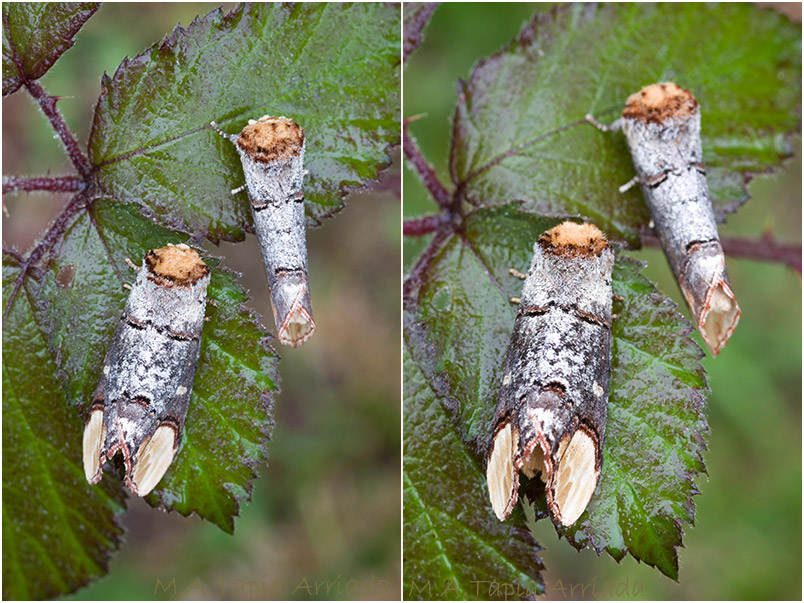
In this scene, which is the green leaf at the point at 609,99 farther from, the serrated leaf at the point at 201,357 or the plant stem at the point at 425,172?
the serrated leaf at the point at 201,357

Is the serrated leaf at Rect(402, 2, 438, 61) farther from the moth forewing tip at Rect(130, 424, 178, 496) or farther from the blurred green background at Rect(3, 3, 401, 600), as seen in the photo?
the moth forewing tip at Rect(130, 424, 178, 496)

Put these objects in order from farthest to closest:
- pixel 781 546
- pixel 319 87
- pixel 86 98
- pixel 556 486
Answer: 1. pixel 781 546
2. pixel 86 98
3. pixel 319 87
4. pixel 556 486

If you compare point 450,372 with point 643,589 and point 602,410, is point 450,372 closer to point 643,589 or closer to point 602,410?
point 602,410

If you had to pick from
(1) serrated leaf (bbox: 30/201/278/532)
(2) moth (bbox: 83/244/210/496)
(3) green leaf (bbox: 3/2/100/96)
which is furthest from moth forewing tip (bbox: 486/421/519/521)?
(3) green leaf (bbox: 3/2/100/96)

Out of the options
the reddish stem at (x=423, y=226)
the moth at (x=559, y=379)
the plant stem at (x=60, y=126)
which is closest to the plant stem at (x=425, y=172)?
the reddish stem at (x=423, y=226)

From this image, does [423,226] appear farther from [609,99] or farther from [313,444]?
[313,444]

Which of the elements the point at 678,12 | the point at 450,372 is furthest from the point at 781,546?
the point at 678,12
